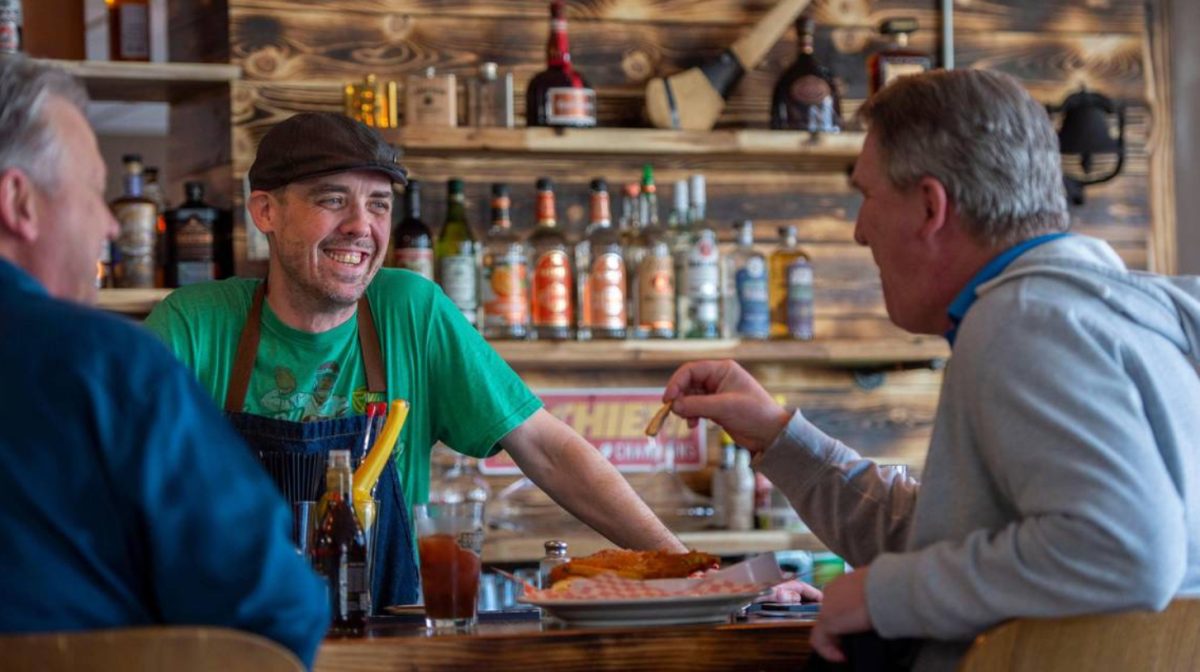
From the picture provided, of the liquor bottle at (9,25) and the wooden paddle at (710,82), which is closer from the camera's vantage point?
the liquor bottle at (9,25)

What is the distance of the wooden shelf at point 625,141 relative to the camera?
10.9ft

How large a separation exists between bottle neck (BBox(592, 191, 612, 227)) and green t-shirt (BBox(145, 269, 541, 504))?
96 centimetres

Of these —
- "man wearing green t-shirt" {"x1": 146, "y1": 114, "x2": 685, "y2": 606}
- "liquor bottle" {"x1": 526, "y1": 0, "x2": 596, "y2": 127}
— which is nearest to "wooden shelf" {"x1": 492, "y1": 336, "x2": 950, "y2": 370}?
"liquor bottle" {"x1": 526, "y1": 0, "x2": 596, "y2": 127}

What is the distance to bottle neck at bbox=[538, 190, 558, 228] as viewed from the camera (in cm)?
338

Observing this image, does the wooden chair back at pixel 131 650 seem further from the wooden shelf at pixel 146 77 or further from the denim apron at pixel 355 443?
the wooden shelf at pixel 146 77

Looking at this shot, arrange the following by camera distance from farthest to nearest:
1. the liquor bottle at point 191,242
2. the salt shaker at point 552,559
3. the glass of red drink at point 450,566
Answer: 1. the liquor bottle at point 191,242
2. the salt shaker at point 552,559
3. the glass of red drink at point 450,566

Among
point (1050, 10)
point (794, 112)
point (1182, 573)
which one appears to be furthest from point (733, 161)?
point (1182, 573)

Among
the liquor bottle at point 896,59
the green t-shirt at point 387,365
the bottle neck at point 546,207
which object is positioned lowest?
the green t-shirt at point 387,365

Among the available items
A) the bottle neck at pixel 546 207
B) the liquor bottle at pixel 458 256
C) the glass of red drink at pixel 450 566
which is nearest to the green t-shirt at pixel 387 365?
the glass of red drink at pixel 450 566

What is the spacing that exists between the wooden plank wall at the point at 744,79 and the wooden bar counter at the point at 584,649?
1948 mm

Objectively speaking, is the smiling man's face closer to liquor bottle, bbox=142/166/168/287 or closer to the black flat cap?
the black flat cap

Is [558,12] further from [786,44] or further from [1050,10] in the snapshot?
[1050,10]

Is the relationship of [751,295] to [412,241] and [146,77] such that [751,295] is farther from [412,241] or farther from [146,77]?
[146,77]

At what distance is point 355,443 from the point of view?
2260 millimetres
